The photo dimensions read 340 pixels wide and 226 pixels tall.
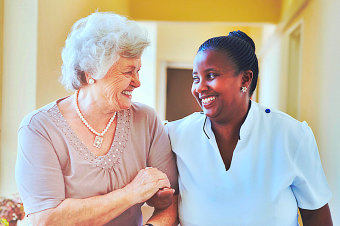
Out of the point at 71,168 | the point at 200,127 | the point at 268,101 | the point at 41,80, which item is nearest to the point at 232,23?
the point at 268,101

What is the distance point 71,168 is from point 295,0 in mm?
3402

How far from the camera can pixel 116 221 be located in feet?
4.75

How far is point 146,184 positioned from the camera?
4.54 ft

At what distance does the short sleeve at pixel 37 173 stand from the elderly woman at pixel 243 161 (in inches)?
19.0

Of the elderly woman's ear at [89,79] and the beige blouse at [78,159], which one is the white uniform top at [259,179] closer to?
the beige blouse at [78,159]

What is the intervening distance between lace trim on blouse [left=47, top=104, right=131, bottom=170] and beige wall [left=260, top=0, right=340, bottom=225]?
1656 millimetres

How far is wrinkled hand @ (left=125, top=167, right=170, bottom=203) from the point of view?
137 centimetres

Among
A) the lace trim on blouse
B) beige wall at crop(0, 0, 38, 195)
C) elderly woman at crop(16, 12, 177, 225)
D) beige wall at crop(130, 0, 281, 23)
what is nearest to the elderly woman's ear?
elderly woman at crop(16, 12, 177, 225)

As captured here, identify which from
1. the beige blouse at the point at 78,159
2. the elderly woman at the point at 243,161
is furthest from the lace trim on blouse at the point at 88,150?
the elderly woman at the point at 243,161

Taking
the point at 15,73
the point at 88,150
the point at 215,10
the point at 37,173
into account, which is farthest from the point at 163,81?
the point at 37,173

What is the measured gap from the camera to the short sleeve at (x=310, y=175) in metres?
1.36

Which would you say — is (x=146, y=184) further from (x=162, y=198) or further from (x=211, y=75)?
(x=211, y=75)

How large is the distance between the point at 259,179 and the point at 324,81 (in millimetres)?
1814

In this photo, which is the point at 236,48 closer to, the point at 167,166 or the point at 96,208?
the point at 167,166
